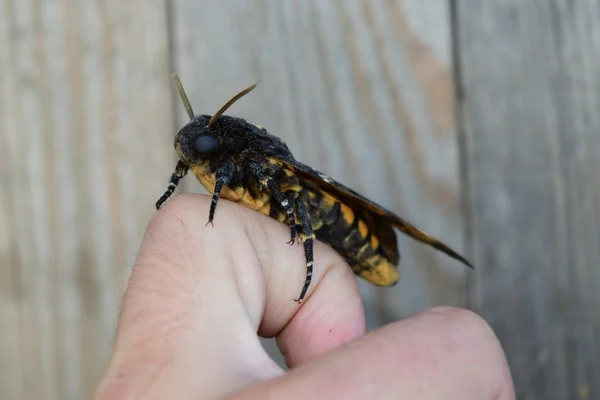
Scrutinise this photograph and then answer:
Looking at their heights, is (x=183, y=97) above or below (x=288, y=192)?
above

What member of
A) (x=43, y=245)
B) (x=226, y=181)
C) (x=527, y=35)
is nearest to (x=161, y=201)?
(x=226, y=181)

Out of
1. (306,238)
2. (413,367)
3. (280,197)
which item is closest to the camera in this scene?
(413,367)

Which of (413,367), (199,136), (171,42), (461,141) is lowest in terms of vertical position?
(413,367)

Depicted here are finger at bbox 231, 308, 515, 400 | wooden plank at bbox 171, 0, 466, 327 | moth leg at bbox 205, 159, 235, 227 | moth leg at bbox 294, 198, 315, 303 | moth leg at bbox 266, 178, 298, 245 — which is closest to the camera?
finger at bbox 231, 308, 515, 400

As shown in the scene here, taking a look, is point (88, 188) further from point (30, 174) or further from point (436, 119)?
point (436, 119)

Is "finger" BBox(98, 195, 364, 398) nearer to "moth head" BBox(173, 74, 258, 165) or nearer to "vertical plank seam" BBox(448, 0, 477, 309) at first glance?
"moth head" BBox(173, 74, 258, 165)

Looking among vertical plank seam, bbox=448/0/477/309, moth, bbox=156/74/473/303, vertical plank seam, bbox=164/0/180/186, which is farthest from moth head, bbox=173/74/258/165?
vertical plank seam, bbox=448/0/477/309

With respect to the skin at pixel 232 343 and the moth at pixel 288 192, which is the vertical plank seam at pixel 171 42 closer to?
the moth at pixel 288 192

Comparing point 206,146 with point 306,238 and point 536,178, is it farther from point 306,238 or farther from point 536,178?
point 536,178

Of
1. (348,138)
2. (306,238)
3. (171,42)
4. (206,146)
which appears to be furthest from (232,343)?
(171,42)
